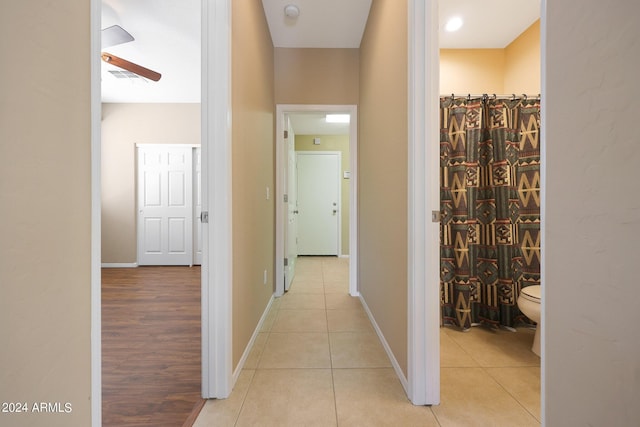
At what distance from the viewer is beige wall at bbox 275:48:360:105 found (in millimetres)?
2949

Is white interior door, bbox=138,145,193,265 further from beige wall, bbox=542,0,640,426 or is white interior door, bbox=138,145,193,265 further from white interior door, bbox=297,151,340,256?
beige wall, bbox=542,0,640,426

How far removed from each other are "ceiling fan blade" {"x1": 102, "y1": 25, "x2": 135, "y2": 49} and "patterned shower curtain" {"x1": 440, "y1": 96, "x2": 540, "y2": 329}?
2.72 m

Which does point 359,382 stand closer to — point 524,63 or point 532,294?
point 532,294

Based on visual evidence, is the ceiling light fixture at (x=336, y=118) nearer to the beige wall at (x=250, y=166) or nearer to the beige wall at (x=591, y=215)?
the beige wall at (x=250, y=166)

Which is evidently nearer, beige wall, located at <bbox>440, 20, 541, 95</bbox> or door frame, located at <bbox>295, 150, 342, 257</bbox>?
beige wall, located at <bbox>440, 20, 541, 95</bbox>

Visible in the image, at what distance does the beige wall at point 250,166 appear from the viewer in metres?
1.58

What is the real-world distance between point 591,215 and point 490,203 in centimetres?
181

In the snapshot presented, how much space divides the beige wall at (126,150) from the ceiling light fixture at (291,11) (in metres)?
2.65

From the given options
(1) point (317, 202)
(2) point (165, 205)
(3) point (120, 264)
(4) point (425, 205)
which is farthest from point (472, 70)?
(3) point (120, 264)

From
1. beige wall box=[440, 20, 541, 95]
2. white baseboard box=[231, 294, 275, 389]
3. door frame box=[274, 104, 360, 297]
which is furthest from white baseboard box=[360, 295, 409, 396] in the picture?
beige wall box=[440, 20, 541, 95]
